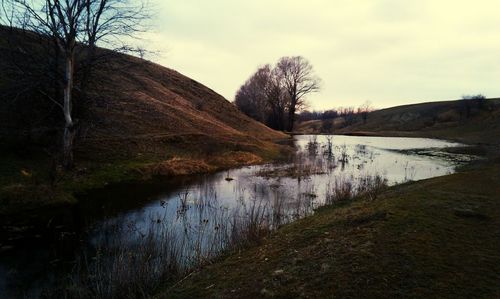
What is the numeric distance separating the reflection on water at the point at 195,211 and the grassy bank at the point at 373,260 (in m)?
1.28

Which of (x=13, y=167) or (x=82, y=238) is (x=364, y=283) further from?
(x=13, y=167)

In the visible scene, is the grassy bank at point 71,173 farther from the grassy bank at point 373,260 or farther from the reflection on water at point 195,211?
the grassy bank at point 373,260

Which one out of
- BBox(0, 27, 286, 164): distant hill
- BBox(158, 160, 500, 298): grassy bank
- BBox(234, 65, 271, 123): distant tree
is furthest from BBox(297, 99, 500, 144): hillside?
BBox(158, 160, 500, 298): grassy bank

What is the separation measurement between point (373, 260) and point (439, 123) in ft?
327

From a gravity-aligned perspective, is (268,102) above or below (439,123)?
above

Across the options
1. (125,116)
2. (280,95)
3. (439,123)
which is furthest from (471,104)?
(125,116)

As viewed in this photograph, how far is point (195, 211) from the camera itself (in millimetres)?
12508

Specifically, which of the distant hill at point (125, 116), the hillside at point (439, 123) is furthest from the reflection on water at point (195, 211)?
the hillside at point (439, 123)

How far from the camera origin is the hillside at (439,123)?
64256 millimetres

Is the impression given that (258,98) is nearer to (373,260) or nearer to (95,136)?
(95,136)

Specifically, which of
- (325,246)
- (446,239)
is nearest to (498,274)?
(446,239)

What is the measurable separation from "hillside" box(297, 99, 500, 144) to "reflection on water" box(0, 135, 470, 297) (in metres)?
44.8

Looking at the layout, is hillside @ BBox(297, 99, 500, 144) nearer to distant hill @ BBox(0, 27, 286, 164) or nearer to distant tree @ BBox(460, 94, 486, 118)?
distant tree @ BBox(460, 94, 486, 118)

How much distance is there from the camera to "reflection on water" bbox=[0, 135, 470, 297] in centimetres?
811
